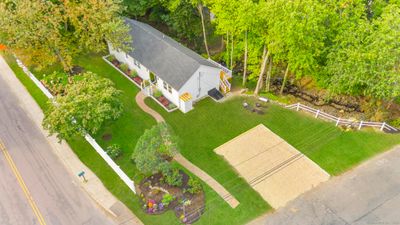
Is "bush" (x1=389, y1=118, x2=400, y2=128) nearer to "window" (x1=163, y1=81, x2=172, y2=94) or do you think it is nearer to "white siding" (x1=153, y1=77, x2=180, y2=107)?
"white siding" (x1=153, y1=77, x2=180, y2=107)

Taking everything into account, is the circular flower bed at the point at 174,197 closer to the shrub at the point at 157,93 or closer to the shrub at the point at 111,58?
the shrub at the point at 157,93

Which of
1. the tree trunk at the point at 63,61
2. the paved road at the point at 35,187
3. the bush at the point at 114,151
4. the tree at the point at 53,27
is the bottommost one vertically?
the paved road at the point at 35,187

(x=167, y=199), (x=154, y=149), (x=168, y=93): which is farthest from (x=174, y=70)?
(x=167, y=199)

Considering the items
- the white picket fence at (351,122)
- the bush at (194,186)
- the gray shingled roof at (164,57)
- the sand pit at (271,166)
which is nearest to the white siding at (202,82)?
the gray shingled roof at (164,57)

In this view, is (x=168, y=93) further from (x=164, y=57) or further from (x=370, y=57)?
(x=370, y=57)

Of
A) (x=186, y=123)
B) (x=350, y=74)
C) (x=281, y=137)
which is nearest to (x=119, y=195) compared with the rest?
(x=186, y=123)
